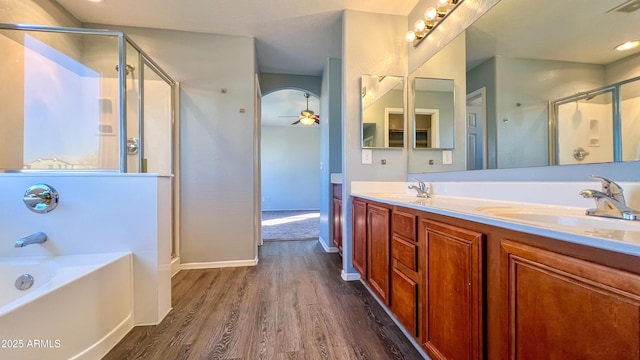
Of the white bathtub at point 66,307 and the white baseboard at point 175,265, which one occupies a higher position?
the white bathtub at point 66,307

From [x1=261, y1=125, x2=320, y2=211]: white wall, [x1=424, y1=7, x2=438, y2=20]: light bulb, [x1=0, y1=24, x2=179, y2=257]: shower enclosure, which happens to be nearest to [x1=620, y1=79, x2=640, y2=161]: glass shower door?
[x1=424, y1=7, x2=438, y2=20]: light bulb

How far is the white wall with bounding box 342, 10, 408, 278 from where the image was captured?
7.88ft

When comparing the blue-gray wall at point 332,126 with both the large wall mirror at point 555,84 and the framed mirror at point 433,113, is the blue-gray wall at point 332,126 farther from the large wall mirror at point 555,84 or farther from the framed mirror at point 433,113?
the large wall mirror at point 555,84

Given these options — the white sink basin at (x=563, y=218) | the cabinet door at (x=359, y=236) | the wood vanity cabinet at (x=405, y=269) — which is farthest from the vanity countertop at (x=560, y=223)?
the cabinet door at (x=359, y=236)

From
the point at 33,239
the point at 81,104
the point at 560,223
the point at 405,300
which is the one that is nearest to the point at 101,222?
the point at 33,239

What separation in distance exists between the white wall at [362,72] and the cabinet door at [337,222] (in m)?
0.45

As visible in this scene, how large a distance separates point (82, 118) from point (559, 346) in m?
3.53

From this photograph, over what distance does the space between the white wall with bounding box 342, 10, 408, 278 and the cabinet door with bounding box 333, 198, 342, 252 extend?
1.46 ft

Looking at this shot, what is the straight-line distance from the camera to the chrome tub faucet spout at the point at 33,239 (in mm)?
1464

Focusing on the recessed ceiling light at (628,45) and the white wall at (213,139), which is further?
the white wall at (213,139)

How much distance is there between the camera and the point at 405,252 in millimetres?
1413

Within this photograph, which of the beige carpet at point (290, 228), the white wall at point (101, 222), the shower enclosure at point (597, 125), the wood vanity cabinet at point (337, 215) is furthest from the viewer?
the beige carpet at point (290, 228)

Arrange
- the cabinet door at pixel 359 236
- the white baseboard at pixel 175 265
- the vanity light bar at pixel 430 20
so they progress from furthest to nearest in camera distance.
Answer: the white baseboard at pixel 175 265, the cabinet door at pixel 359 236, the vanity light bar at pixel 430 20

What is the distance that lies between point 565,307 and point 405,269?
82 centimetres
